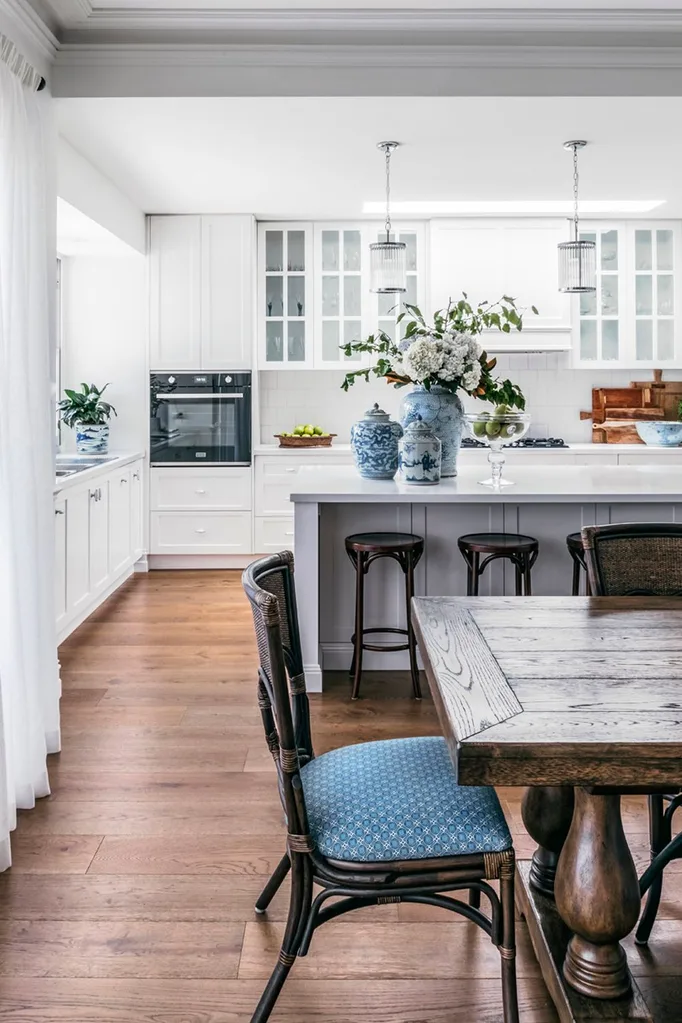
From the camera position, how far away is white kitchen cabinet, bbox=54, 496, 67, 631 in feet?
14.4

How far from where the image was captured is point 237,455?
6527 mm

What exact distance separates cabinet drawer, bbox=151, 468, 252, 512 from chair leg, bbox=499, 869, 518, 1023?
5029 millimetres

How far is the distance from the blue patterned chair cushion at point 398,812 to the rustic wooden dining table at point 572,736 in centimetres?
20

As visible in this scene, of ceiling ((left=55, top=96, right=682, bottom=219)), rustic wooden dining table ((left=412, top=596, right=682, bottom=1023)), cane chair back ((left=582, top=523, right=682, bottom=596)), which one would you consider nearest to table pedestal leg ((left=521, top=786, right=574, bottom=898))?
rustic wooden dining table ((left=412, top=596, right=682, bottom=1023))

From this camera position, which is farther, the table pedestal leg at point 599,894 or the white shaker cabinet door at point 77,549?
the white shaker cabinet door at point 77,549

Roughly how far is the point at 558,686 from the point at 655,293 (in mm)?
5836

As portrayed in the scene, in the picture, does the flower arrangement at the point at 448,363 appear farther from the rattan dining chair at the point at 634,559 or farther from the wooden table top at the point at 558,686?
the wooden table top at the point at 558,686

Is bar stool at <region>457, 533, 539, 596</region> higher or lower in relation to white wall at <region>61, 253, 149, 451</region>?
lower

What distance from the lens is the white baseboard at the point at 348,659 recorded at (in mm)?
4188

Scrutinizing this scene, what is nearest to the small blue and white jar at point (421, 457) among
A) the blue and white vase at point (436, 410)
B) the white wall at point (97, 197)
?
the blue and white vase at point (436, 410)

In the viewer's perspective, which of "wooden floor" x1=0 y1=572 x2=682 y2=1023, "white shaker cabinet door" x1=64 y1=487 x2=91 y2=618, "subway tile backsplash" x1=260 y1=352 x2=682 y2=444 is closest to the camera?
"wooden floor" x1=0 y1=572 x2=682 y2=1023

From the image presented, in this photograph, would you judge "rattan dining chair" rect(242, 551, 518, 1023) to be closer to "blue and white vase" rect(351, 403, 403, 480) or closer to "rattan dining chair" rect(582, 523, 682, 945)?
"rattan dining chair" rect(582, 523, 682, 945)

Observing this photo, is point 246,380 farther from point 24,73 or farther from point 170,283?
point 24,73

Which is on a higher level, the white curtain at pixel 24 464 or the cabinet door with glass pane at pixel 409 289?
the cabinet door with glass pane at pixel 409 289
